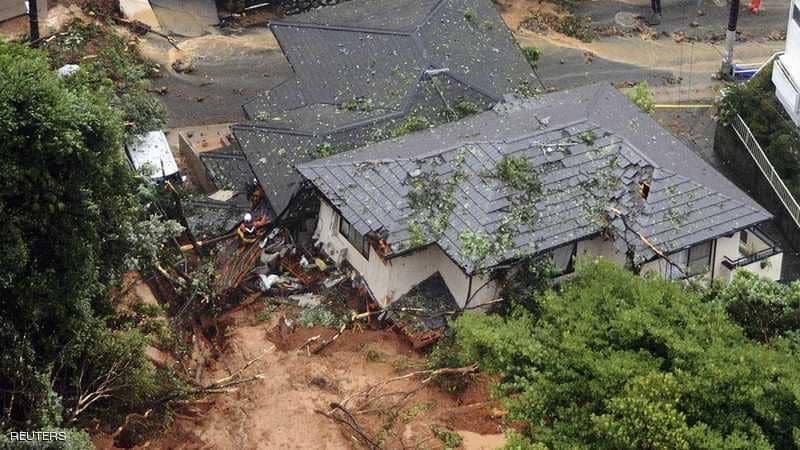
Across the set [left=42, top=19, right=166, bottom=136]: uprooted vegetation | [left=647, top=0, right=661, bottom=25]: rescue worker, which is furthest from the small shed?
[left=647, top=0, right=661, bottom=25]: rescue worker

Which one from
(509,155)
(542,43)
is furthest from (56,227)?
(542,43)

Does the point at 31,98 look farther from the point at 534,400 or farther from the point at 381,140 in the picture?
the point at 381,140

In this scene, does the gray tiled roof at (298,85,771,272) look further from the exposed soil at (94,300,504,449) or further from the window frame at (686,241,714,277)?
the exposed soil at (94,300,504,449)

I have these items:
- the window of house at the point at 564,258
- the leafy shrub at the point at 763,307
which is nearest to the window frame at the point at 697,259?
the window of house at the point at 564,258

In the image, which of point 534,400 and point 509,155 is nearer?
point 534,400

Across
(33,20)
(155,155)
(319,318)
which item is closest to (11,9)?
(33,20)

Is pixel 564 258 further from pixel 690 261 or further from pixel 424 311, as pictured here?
pixel 424 311

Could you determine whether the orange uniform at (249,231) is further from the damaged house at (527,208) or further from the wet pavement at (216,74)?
the wet pavement at (216,74)
